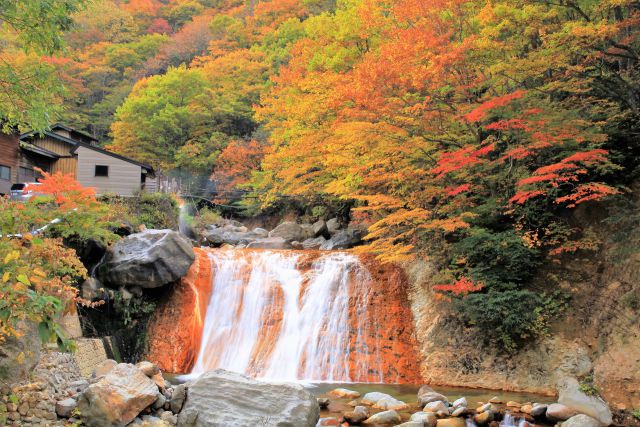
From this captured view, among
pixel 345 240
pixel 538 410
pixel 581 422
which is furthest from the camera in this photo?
pixel 345 240

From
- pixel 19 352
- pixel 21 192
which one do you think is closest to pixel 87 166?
pixel 21 192

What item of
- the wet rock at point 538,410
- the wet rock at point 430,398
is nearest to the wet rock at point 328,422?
the wet rock at point 430,398

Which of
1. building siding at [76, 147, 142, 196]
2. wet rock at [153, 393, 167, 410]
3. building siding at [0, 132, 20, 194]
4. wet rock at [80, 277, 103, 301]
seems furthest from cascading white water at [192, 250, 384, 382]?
building siding at [0, 132, 20, 194]

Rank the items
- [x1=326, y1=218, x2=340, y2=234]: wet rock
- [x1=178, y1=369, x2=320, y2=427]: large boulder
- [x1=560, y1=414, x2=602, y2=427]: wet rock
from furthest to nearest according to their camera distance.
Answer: [x1=326, y1=218, x2=340, y2=234]: wet rock, [x1=560, y1=414, x2=602, y2=427]: wet rock, [x1=178, y1=369, x2=320, y2=427]: large boulder

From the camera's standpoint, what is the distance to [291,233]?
23328mm

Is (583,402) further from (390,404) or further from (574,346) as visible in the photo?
(390,404)

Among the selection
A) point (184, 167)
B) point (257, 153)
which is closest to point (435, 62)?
point (257, 153)

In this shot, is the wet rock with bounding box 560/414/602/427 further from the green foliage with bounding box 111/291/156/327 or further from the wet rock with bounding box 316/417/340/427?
the green foliage with bounding box 111/291/156/327

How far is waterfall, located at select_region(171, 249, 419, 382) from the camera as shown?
12570 mm

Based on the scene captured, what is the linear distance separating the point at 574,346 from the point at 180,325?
10.0 m

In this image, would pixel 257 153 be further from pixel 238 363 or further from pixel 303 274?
pixel 238 363

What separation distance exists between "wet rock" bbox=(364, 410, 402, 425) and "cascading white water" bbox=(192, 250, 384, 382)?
357cm

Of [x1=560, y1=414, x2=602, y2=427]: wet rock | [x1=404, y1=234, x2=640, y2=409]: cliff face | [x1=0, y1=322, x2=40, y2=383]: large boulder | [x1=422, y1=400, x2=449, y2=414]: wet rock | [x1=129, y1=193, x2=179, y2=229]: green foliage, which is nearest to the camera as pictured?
[x1=0, y1=322, x2=40, y2=383]: large boulder

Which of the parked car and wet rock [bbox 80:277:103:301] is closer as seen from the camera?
wet rock [bbox 80:277:103:301]
